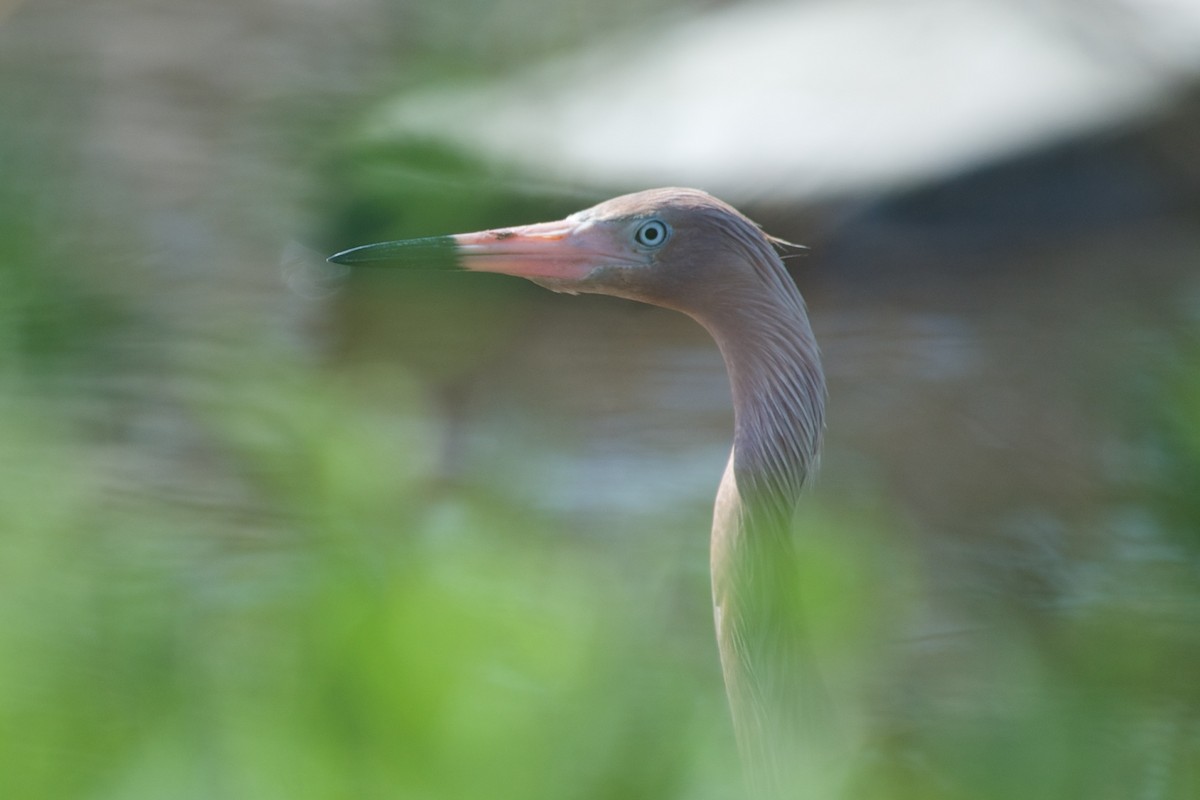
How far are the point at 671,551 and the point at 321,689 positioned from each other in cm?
20

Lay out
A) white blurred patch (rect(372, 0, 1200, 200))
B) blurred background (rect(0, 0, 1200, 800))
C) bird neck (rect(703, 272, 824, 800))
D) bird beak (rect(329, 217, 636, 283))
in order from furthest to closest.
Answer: white blurred patch (rect(372, 0, 1200, 200)), bird beak (rect(329, 217, 636, 283)), bird neck (rect(703, 272, 824, 800)), blurred background (rect(0, 0, 1200, 800))

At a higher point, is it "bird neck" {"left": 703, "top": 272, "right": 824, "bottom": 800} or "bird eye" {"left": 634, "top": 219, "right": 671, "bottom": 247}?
"bird eye" {"left": 634, "top": 219, "right": 671, "bottom": 247}

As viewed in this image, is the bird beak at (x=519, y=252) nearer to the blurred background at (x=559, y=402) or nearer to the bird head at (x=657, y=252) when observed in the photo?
the bird head at (x=657, y=252)

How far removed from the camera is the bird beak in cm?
147

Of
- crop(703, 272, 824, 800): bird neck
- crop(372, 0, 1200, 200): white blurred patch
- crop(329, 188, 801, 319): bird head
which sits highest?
crop(372, 0, 1200, 200): white blurred patch

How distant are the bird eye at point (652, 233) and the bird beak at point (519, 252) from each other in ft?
0.07

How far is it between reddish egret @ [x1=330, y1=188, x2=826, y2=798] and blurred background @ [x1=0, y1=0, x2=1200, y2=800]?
0.13 metres

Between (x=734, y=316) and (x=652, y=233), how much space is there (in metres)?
0.13

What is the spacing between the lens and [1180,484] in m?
0.81

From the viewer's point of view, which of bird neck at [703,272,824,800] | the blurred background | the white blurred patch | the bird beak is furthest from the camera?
the white blurred patch

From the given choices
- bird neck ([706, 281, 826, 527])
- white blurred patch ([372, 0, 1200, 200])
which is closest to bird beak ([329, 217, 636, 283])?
bird neck ([706, 281, 826, 527])

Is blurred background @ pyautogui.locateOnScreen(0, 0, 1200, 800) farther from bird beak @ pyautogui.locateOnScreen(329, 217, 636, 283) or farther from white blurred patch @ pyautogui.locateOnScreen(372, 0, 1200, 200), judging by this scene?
bird beak @ pyautogui.locateOnScreen(329, 217, 636, 283)

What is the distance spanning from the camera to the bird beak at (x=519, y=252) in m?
1.47

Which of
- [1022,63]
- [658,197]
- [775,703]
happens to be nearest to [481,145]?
[1022,63]
